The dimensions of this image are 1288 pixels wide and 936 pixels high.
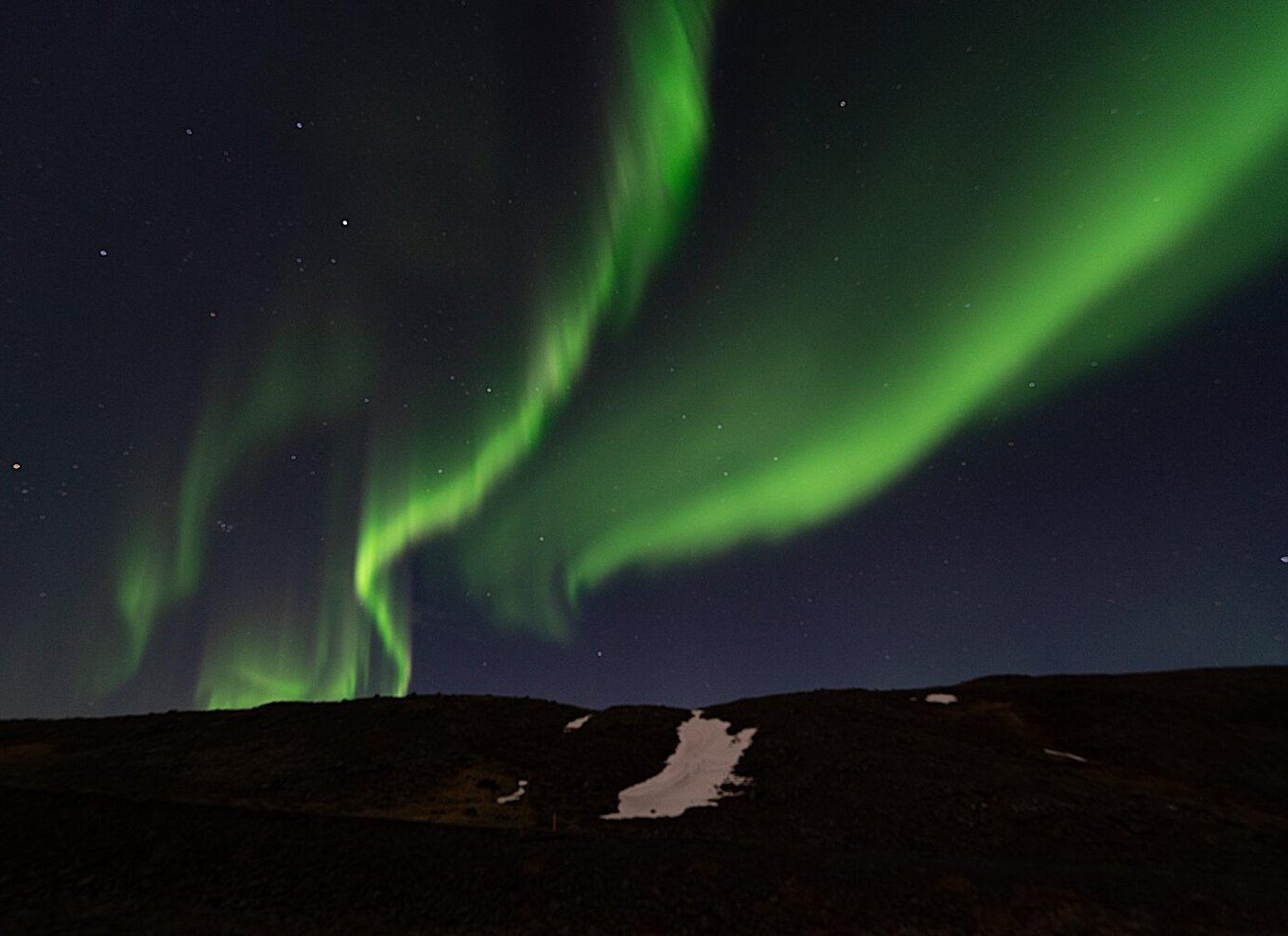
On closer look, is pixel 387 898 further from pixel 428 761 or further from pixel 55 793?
pixel 55 793

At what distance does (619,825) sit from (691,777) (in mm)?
4826

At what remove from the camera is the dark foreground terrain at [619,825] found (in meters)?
10.5

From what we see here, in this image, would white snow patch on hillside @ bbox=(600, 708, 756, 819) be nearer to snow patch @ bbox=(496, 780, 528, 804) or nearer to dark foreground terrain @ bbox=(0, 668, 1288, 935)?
dark foreground terrain @ bbox=(0, 668, 1288, 935)

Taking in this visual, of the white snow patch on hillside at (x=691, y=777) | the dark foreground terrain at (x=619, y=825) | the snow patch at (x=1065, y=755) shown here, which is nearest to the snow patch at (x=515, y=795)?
the dark foreground terrain at (x=619, y=825)

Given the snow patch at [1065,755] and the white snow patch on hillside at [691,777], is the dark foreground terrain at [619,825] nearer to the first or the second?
the snow patch at [1065,755]

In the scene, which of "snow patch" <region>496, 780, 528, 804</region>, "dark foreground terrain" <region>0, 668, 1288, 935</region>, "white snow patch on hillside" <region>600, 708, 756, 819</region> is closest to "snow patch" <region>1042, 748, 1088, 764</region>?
"dark foreground terrain" <region>0, 668, 1288, 935</region>

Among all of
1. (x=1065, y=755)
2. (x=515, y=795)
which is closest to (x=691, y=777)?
(x=515, y=795)

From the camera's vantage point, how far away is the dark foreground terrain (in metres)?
10.5

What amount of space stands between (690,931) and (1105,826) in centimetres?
1394

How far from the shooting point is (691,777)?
19.7 meters

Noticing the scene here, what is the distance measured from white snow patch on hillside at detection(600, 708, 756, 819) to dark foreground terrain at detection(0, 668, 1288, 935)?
58 centimetres

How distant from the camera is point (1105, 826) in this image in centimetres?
1673

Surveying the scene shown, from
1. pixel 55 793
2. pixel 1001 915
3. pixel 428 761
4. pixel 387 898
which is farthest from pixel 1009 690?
pixel 55 793

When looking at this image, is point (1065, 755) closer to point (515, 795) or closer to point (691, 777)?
point (691, 777)
